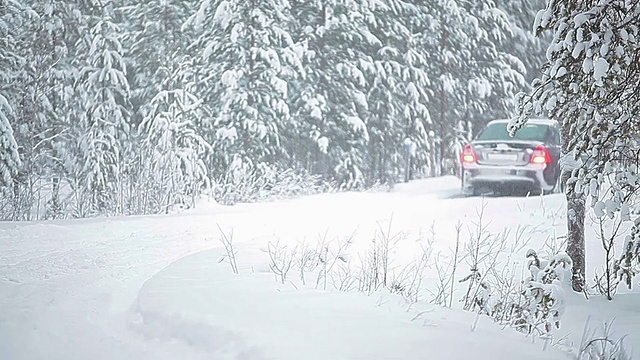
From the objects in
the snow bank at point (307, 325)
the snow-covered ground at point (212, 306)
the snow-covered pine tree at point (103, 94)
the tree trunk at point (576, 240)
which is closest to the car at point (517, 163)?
the snow-covered ground at point (212, 306)

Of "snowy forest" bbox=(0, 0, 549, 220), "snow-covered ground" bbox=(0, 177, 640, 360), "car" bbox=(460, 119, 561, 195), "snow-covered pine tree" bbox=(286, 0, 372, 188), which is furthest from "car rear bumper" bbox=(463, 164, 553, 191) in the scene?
"snow-covered pine tree" bbox=(286, 0, 372, 188)

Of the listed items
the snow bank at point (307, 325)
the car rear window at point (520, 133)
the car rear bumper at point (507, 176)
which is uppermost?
the car rear window at point (520, 133)

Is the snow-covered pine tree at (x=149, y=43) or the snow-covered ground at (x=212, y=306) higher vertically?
the snow-covered pine tree at (x=149, y=43)

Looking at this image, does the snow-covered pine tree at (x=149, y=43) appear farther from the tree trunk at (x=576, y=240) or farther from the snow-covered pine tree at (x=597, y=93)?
the snow-covered pine tree at (x=597, y=93)

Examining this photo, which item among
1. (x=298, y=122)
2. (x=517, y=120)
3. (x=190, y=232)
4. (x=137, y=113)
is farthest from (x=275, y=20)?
(x=517, y=120)

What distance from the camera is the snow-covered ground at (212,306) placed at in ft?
8.93

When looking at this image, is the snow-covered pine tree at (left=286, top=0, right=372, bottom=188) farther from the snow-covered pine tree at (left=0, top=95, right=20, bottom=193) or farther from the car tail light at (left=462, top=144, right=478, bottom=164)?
the snow-covered pine tree at (left=0, top=95, right=20, bottom=193)

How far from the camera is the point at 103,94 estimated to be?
37.0 ft

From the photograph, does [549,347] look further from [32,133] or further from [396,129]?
[396,129]

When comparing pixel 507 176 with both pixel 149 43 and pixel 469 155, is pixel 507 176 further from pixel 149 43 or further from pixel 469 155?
pixel 149 43

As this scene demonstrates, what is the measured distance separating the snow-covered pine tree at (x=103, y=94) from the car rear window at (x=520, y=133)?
20.3 feet

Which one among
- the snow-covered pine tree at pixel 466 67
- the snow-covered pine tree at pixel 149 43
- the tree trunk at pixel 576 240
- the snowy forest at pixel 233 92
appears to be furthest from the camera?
the snow-covered pine tree at pixel 466 67

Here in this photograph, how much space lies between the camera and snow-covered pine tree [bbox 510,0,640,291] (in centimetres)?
309

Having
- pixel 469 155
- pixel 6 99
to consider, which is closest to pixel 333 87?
pixel 469 155
